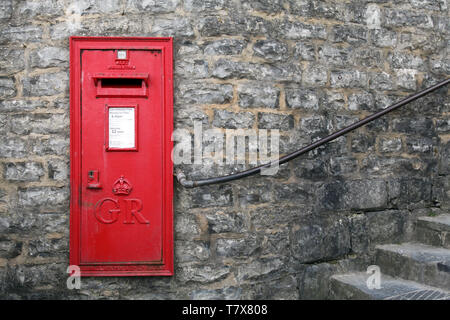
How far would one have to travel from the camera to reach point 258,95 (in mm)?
3010

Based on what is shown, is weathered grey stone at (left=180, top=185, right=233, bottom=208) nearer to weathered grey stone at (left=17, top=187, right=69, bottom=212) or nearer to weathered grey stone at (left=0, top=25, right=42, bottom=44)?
weathered grey stone at (left=17, top=187, right=69, bottom=212)

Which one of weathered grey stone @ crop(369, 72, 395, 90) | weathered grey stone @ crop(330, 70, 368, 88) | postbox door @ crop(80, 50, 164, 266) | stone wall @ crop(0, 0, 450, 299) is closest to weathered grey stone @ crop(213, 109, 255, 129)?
stone wall @ crop(0, 0, 450, 299)

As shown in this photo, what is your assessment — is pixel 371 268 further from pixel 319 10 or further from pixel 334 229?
pixel 319 10

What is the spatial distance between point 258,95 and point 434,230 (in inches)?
71.4

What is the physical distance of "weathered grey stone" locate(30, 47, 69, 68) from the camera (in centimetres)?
291

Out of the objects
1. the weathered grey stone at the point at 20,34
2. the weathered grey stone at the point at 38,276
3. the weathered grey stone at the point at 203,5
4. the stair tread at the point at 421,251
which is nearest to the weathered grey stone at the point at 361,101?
the stair tread at the point at 421,251

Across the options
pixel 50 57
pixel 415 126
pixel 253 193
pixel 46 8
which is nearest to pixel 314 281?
pixel 253 193

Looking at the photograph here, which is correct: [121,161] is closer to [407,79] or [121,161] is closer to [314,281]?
[314,281]

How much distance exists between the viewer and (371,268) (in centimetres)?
321

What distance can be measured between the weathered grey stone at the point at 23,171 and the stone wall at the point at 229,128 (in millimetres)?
10

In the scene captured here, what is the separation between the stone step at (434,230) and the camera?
10.4 feet

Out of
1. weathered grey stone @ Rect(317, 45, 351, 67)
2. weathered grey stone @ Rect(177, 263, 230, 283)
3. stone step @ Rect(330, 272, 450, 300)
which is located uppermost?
weathered grey stone @ Rect(317, 45, 351, 67)

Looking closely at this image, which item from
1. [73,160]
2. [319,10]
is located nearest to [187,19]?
[319,10]

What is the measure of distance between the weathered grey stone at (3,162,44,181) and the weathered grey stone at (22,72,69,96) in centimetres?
52
